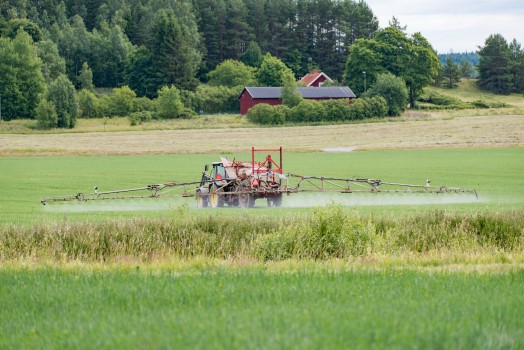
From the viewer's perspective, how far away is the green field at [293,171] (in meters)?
28.6

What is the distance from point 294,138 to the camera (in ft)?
252

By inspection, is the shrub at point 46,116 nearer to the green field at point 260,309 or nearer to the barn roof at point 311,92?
the barn roof at point 311,92

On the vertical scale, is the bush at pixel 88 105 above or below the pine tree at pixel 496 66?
below

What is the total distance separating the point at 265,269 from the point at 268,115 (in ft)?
253

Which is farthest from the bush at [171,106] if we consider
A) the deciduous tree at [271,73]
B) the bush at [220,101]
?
the deciduous tree at [271,73]

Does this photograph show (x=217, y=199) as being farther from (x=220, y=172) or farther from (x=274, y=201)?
(x=274, y=201)

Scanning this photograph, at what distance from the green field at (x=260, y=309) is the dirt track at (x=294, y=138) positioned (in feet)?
162

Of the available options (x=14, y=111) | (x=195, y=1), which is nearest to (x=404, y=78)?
(x=14, y=111)

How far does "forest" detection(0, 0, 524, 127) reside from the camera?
360 ft

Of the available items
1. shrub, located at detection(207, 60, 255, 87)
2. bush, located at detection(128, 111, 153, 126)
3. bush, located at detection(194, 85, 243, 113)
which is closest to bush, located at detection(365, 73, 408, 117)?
bush, located at detection(194, 85, 243, 113)

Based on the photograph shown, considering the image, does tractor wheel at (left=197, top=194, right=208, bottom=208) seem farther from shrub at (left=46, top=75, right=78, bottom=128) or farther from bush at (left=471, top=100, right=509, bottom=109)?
bush at (left=471, top=100, right=509, bottom=109)

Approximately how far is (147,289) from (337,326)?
4.07 metres

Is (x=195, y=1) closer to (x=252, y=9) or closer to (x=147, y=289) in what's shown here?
(x=252, y=9)

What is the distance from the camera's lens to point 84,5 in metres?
179
